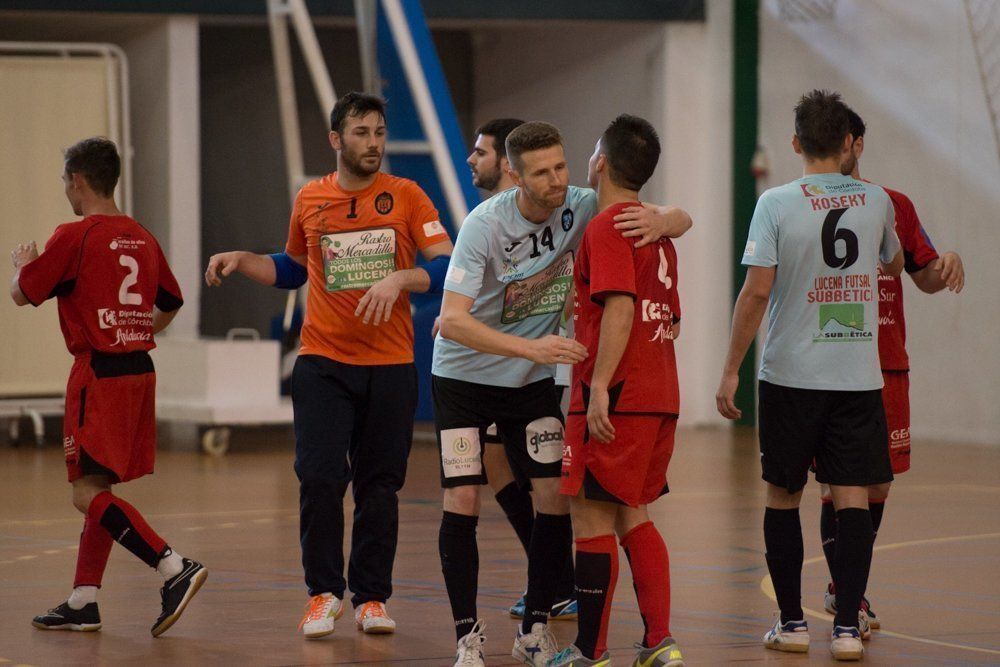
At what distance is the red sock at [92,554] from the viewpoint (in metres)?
5.32

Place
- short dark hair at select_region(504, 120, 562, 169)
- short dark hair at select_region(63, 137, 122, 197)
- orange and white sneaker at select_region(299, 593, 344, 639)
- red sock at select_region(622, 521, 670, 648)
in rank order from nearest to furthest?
1. red sock at select_region(622, 521, 670, 648)
2. short dark hair at select_region(504, 120, 562, 169)
3. orange and white sneaker at select_region(299, 593, 344, 639)
4. short dark hair at select_region(63, 137, 122, 197)

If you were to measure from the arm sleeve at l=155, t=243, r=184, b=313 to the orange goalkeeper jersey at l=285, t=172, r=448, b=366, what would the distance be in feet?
1.84

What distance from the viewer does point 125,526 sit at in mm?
5281

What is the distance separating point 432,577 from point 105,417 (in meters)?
1.78

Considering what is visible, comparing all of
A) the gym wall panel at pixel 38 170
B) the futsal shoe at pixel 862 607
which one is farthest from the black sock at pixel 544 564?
the gym wall panel at pixel 38 170

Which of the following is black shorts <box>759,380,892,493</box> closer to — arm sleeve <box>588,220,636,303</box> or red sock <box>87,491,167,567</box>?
arm sleeve <box>588,220,636,303</box>

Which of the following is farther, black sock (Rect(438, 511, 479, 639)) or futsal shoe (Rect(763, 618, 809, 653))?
futsal shoe (Rect(763, 618, 809, 653))

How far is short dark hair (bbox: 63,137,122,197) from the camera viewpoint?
5.41 metres

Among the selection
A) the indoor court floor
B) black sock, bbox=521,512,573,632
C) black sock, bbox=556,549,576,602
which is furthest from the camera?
black sock, bbox=556,549,576,602

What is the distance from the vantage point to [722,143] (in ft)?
48.7

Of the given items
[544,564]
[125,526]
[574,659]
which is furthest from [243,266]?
[574,659]

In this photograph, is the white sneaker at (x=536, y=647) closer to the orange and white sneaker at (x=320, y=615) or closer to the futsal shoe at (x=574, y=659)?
the futsal shoe at (x=574, y=659)

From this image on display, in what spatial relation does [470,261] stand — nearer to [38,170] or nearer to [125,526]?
[125,526]

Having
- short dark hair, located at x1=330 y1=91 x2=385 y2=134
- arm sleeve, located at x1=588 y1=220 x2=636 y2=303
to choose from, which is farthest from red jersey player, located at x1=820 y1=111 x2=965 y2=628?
short dark hair, located at x1=330 y1=91 x2=385 y2=134
